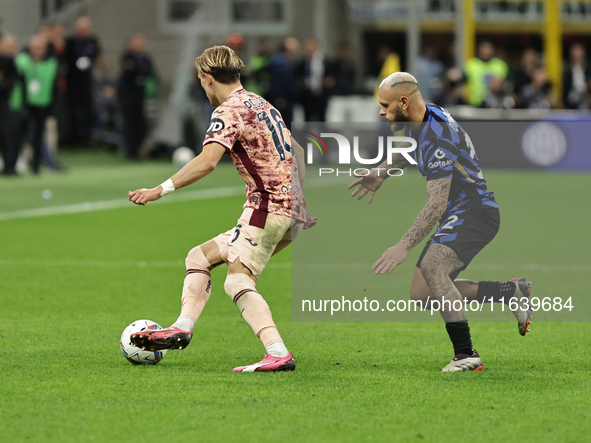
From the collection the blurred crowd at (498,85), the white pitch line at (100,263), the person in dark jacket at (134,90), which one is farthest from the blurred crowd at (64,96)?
the white pitch line at (100,263)

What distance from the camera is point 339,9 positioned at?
30938 millimetres

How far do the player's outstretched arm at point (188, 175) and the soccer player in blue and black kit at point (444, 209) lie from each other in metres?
0.98

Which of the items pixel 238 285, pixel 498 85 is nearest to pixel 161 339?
pixel 238 285

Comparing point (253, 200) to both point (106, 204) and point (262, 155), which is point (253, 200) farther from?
point (106, 204)

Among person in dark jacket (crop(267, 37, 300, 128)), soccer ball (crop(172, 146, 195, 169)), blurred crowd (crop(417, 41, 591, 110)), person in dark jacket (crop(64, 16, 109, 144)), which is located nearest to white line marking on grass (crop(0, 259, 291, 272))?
soccer ball (crop(172, 146, 195, 169))

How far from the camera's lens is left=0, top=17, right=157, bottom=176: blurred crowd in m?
17.9

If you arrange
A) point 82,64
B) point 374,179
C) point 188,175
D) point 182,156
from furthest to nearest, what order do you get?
point 82,64, point 182,156, point 374,179, point 188,175

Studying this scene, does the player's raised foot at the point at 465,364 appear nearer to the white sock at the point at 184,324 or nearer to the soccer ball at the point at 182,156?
the white sock at the point at 184,324

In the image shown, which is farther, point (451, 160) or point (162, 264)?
point (162, 264)

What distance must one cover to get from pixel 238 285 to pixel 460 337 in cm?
125

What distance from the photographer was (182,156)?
66.5 ft

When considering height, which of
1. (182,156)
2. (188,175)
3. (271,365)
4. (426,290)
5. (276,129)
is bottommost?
(182,156)

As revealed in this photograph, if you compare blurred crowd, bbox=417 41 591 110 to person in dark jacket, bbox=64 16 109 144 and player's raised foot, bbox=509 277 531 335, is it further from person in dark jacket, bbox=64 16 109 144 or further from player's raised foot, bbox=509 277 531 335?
player's raised foot, bbox=509 277 531 335

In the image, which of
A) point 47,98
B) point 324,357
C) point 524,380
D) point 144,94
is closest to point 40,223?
point 47,98
